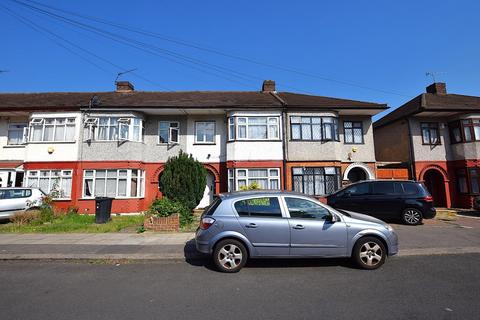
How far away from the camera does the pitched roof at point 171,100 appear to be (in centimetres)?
1558

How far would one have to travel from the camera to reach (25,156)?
15.4 meters

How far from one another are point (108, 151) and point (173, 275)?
11969 mm

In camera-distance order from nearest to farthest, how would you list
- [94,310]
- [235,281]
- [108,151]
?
1. [94,310]
2. [235,281]
3. [108,151]

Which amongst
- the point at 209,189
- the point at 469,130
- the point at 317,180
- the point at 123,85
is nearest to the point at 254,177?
the point at 209,189

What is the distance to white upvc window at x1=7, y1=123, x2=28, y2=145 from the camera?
54.5ft

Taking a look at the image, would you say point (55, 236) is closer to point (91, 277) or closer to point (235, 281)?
point (91, 277)

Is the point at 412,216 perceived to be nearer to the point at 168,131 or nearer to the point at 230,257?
the point at 230,257

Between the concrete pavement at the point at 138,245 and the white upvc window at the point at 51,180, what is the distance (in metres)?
6.14

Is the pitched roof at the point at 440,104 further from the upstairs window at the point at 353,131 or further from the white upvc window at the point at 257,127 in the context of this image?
the white upvc window at the point at 257,127

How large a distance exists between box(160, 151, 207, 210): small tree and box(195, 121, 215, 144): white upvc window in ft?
13.7

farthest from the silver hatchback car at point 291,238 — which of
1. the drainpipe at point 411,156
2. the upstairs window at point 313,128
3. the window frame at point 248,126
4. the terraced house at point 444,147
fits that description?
the terraced house at point 444,147

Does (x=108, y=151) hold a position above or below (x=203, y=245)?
above

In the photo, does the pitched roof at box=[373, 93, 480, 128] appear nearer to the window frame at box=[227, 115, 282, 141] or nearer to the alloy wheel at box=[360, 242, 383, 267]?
the window frame at box=[227, 115, 282, 141]

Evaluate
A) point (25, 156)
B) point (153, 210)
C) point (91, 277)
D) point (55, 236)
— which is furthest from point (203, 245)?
point (25, 156)
